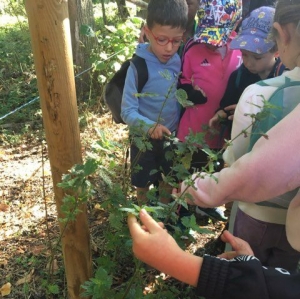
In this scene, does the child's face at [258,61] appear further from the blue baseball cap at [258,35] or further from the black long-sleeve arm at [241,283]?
the black long-sleeve arm at [241,283]

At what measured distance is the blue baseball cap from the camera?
2.04 metres

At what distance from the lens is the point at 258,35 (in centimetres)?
206

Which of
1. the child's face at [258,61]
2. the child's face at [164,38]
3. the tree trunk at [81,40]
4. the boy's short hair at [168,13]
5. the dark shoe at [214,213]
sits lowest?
the dark shoe at [214,213]

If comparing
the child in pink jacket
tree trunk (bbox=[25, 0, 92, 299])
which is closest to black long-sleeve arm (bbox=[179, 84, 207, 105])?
the child in pink jacket

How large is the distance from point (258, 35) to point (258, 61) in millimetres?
162

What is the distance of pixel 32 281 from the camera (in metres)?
2.47

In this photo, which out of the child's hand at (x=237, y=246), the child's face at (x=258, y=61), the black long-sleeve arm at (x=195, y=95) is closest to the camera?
the child's hand at (x=237, y=246)

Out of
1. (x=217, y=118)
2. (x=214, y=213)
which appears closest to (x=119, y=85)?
(x=217, y=118)

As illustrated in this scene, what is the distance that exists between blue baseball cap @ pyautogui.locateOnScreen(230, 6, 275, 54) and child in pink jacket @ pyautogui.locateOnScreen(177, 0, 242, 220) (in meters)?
0.20

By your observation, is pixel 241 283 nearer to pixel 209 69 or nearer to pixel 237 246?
pixel 237 246

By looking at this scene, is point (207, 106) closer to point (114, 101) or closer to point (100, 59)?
point (114, 101)

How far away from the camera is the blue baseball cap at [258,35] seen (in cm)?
204

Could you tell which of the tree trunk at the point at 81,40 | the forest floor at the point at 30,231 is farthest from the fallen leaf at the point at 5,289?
the tree trunk at the point at 81,40

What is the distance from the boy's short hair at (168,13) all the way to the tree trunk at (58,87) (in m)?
0.86
